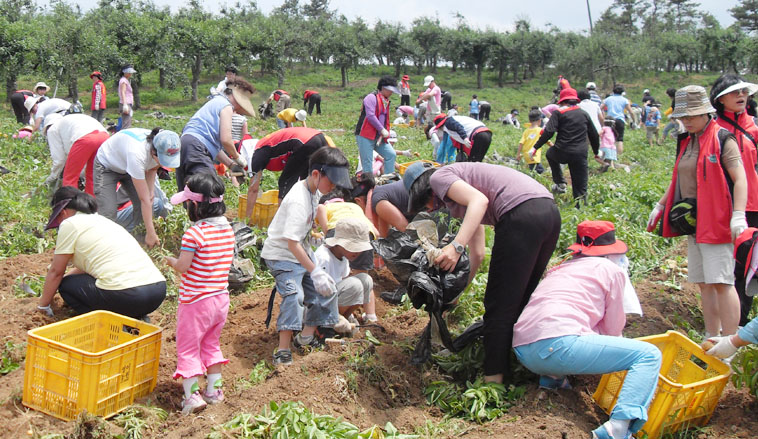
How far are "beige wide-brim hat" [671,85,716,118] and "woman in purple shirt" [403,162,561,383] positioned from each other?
4.37 ft

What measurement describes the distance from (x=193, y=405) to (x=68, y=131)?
4.09 m

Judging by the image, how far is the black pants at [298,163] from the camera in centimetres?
664

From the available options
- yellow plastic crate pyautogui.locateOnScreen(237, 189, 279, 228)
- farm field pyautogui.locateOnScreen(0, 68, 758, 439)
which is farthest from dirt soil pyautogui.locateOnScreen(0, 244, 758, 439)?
yellow plastic crate pyautogui.locateOnScreen(237, 189, 279, 228)

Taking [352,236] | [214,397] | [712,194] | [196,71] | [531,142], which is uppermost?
[196,71]

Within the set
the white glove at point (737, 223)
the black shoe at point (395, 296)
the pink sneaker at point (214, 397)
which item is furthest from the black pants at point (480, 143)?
the pink sneaker at point (214, 397)

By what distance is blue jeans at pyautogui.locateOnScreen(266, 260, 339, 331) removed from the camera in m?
4.31

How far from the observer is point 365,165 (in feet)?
28.4

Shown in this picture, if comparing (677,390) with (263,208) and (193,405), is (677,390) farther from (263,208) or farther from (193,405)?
(263,208)

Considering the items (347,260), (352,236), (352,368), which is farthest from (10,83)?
(352,368)

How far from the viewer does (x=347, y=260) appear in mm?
4848

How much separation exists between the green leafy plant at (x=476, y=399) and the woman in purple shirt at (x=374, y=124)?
4.73 meters

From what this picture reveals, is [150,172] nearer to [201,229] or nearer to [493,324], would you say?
[201,229]

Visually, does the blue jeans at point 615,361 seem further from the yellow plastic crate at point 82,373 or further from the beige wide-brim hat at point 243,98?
the beige wide-brim hat at point 243,98

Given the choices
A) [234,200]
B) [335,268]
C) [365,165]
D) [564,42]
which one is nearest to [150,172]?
[335,268]
